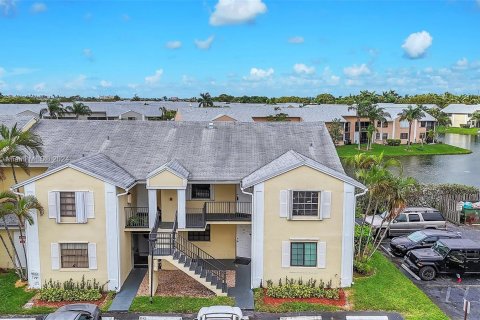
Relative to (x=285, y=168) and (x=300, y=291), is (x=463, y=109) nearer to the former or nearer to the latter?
(x=285, y=168)

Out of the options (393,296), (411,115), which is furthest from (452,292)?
(411,115)

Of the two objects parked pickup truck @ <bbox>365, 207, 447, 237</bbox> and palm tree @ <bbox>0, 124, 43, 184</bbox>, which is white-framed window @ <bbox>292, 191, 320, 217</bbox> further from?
palm tree @ <bbox>0, 124, 43, 184</bbox>

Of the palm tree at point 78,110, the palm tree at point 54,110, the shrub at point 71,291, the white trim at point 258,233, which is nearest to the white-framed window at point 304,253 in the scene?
the white trim at point 258,233

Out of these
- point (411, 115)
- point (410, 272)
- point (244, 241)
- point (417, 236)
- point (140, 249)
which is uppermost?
point (411, 115)

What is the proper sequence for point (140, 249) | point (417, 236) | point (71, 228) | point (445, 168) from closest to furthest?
point (71, 228)
point (140, 249)
point (417, 236)
point (445, 168)

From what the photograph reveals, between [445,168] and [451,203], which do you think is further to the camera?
[445,168]

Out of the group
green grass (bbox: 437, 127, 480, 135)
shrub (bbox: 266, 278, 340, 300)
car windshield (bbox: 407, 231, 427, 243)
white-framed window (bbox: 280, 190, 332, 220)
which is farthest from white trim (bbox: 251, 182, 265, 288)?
green grass (bbox: 437, 127, 480, 135)
